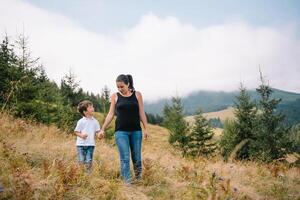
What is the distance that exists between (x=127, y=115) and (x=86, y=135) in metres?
1.02

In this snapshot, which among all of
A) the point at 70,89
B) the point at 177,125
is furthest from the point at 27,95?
the point at 177,125

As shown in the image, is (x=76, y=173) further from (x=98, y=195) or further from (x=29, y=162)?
(x=29, y=162)

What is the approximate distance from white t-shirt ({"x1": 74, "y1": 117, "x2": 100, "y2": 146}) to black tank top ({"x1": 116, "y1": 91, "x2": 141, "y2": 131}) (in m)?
0.84

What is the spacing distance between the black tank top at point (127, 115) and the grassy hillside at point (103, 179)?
875mm

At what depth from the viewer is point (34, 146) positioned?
6738mm

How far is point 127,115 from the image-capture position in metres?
6.07

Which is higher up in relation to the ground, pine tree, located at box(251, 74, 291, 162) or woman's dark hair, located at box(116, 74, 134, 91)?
woman's dark hair, located at box(116, 74, 134, 91)

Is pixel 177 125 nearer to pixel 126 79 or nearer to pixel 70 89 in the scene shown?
pixel 70 89

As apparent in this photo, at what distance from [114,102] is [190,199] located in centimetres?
237

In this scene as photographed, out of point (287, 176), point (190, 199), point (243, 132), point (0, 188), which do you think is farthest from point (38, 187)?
point (243, 132)

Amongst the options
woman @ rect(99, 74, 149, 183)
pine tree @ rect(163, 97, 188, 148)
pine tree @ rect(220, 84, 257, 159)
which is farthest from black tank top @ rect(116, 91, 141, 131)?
pine tree @ rect(163, 97, 188, 148)

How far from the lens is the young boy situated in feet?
21.2

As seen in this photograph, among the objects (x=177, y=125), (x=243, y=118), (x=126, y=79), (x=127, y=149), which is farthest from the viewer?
(x=177, y=125)

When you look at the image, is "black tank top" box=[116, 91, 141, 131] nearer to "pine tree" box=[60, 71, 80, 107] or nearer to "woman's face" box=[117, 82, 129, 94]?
"woman's face" box=[117, 82, 129, 94]
